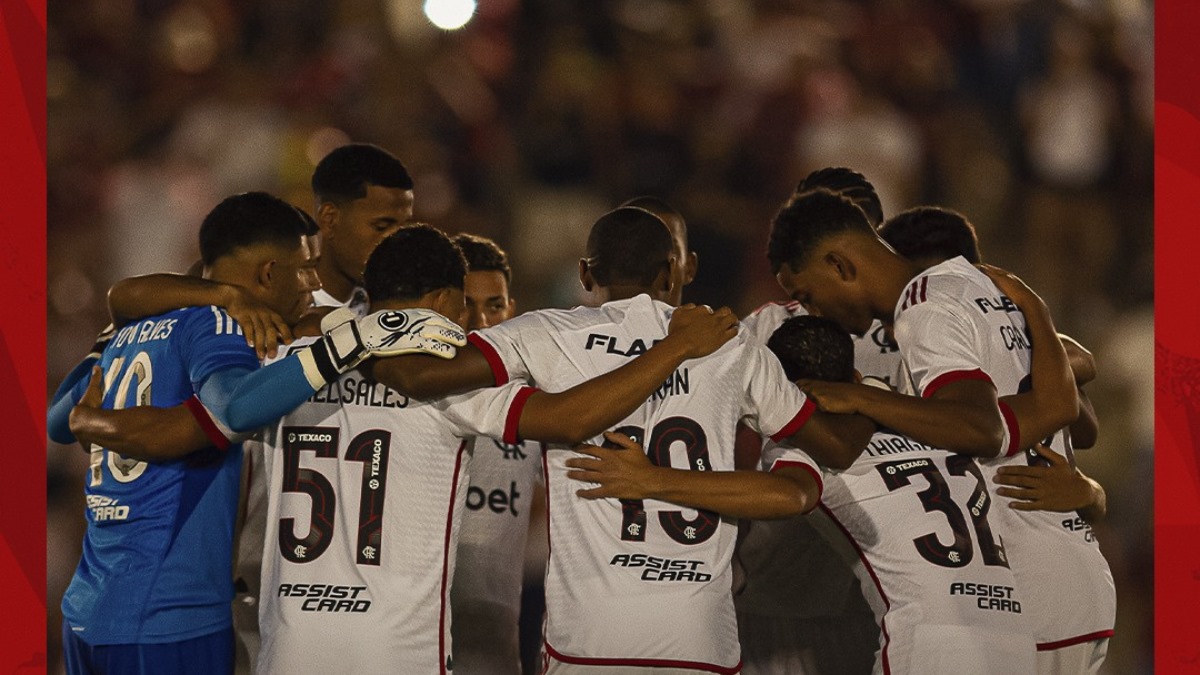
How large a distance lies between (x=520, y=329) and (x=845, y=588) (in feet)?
6.23

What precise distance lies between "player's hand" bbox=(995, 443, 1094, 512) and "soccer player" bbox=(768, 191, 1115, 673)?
0.05 m

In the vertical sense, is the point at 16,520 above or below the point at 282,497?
below

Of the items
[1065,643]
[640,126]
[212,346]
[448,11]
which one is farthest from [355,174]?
[448,11]

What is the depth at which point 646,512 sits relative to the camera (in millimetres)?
3643

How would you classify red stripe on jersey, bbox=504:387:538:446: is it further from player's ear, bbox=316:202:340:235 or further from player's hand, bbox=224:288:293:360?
player's ear, bbox=316:202:340:235

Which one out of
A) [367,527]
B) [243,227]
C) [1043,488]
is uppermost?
[243,227]

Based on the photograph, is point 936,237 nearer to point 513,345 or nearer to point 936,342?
point 936,342

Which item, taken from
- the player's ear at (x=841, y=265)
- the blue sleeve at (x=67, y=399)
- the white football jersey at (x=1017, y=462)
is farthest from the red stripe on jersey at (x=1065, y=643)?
the blue sleeve at (x=67, y=399)

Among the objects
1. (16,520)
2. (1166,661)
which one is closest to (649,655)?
(16,520)

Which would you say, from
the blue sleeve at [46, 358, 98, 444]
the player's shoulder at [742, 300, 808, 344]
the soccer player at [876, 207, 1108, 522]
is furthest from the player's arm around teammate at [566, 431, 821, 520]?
the blue sleeve at [46, 358, 98, 444]

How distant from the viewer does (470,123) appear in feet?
28.0

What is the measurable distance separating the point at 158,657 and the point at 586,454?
4.50 ft

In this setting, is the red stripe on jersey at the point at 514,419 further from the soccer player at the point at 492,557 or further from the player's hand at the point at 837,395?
the soccer player at the point at 492,557

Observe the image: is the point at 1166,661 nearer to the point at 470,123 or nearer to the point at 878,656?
the point at 878,656
